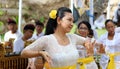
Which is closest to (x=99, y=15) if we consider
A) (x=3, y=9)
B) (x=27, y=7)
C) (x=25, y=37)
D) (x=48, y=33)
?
(x=27, y=7)

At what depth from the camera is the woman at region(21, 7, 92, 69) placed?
2590mm

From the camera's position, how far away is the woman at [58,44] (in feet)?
8.50

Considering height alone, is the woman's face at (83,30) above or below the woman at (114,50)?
above

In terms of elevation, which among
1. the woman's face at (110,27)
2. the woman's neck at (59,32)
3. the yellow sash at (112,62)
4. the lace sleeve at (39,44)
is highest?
the woman's face at (110,27)

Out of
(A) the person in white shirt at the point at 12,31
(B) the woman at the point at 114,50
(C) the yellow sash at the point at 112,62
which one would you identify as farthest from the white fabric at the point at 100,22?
(C) the yellow sash at the point at 112,62

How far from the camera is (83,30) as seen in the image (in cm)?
434

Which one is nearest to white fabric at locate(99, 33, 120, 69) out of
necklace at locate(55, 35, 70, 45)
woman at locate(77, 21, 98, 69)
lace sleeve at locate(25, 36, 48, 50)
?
woman at locate(77, 21, 98, 69)

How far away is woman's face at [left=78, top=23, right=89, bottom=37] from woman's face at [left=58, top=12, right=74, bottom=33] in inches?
61.5

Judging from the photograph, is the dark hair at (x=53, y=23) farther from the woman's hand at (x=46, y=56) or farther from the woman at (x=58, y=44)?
the woman's hand at (x=46, y=56)

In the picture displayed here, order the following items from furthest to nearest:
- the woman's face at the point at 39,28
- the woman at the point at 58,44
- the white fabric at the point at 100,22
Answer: the white fabric at the point at 100,22, the woman's face at the point at 39,28, the woman at the point at 58,44

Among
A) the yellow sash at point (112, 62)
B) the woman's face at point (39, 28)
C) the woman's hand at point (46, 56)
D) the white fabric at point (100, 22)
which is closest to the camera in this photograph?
the woman's hand at point (46, 56)

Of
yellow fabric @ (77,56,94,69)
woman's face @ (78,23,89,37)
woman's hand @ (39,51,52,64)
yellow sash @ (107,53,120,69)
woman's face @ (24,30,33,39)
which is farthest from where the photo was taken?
woman's face @ (24,30,33,39)

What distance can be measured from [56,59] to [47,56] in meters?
0.16

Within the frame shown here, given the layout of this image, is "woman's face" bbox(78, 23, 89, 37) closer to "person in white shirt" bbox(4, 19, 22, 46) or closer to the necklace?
the necklace
